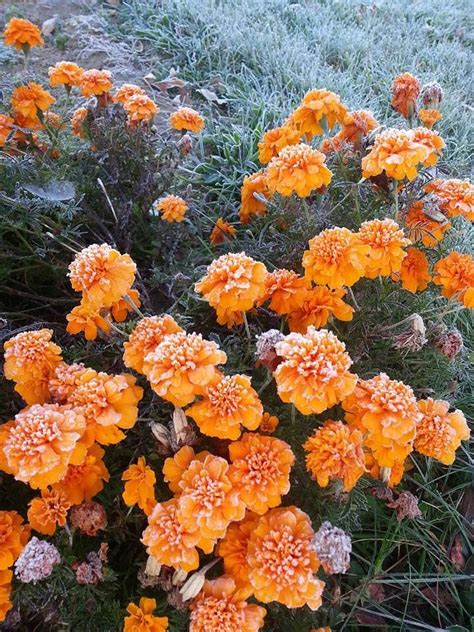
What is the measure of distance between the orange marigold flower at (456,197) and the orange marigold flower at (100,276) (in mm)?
879

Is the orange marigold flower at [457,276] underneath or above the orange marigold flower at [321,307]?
above

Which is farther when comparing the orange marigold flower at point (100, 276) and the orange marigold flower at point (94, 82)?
the orange marigold flower at point (94, 82)

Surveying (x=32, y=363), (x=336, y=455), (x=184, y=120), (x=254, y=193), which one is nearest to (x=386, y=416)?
(x=336, y=455)

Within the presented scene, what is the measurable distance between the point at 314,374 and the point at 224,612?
1.40ft

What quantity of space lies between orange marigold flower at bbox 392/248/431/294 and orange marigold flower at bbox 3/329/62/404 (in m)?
0.89

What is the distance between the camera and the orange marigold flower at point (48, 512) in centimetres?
103

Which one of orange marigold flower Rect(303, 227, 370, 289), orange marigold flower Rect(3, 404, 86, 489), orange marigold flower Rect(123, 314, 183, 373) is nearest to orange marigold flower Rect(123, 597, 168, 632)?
orange marigold flower Rect(3, 404, 86, 489)

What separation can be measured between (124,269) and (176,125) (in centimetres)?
96

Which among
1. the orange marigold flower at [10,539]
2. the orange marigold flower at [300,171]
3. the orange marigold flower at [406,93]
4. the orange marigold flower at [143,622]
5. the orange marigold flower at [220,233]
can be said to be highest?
the orange marigold flower at [406,93]

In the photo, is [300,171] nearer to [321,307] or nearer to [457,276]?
[321,307]

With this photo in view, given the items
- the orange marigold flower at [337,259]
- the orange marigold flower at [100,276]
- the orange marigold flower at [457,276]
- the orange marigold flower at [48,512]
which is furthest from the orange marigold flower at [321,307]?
the orange marigold flower at [48,512]

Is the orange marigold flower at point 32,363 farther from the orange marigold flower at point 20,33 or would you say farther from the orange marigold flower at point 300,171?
the orange marigold flower at point 20,33

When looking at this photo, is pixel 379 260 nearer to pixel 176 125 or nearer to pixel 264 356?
pixel 264 356

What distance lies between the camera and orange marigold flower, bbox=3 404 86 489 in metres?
0.92
